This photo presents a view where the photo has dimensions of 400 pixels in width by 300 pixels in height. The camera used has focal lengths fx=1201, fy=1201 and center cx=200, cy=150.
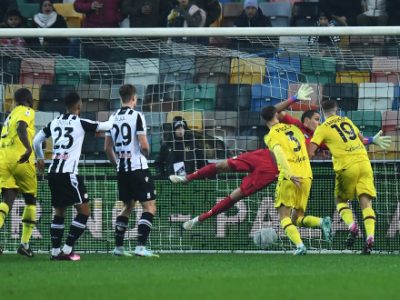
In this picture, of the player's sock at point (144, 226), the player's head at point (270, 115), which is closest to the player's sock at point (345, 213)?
the player's head at point (270, 115)

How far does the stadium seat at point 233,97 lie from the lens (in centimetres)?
1599

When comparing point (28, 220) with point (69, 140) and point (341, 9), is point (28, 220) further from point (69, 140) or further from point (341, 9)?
point (341, 9)

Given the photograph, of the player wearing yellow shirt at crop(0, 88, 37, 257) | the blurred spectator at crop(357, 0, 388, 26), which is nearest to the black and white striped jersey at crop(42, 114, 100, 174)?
the player wearing yellow shirt at crop(0, 88, 37, 257)

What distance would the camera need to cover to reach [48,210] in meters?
15.9

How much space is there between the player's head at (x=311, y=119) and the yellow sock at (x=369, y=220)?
1.38m

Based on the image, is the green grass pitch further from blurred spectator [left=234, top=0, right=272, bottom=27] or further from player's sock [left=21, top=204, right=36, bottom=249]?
blurred spectator [left=234, top=0, right=272, bottom=27]

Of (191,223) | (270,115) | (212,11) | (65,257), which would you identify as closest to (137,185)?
(65,257)

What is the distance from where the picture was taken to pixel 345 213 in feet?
47.5

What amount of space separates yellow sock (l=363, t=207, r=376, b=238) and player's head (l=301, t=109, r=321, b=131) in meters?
1.38

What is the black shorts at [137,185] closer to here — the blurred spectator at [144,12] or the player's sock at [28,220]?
the player's sock at [28,220]

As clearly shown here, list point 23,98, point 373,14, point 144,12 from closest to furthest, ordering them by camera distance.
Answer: point 23,98
point 373,14
point 144,12

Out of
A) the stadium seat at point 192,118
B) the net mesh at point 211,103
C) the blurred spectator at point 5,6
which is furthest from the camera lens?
the blurred spectator at point 5,6

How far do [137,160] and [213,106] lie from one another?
2.54m

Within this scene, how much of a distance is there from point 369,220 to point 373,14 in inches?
261
